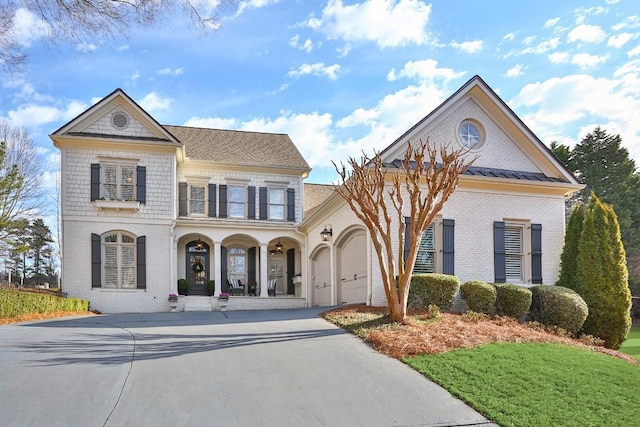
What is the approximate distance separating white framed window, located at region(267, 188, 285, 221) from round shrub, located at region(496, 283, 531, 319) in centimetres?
1206

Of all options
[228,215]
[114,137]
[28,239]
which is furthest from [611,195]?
[28,239]

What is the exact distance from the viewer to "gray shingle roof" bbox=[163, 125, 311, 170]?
81.5 feet

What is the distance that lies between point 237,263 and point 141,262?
522 centimetres

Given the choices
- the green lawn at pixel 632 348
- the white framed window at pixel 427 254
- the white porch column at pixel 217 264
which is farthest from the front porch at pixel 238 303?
the green lawn at pixel 632 348

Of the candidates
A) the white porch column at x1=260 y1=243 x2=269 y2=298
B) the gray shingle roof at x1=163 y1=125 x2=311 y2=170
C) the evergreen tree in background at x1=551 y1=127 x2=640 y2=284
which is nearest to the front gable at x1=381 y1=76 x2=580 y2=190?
the gray shingle roof at x1=163 y1=125 x2=311 y2=170

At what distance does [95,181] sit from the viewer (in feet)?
69.9

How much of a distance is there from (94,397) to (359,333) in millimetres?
5611

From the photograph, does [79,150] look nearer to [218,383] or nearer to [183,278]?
[183,278]

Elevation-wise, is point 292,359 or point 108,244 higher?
point 108,244

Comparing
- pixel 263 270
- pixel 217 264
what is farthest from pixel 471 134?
pixel 217 264

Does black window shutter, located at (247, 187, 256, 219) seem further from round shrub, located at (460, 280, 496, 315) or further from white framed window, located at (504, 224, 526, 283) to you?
round shrub, located at (460, 280, 496, 315)

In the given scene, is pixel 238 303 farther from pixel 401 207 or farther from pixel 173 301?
pixel 401 207

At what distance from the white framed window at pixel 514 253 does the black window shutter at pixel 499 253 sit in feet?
0.99

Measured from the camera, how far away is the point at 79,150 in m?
21.3
